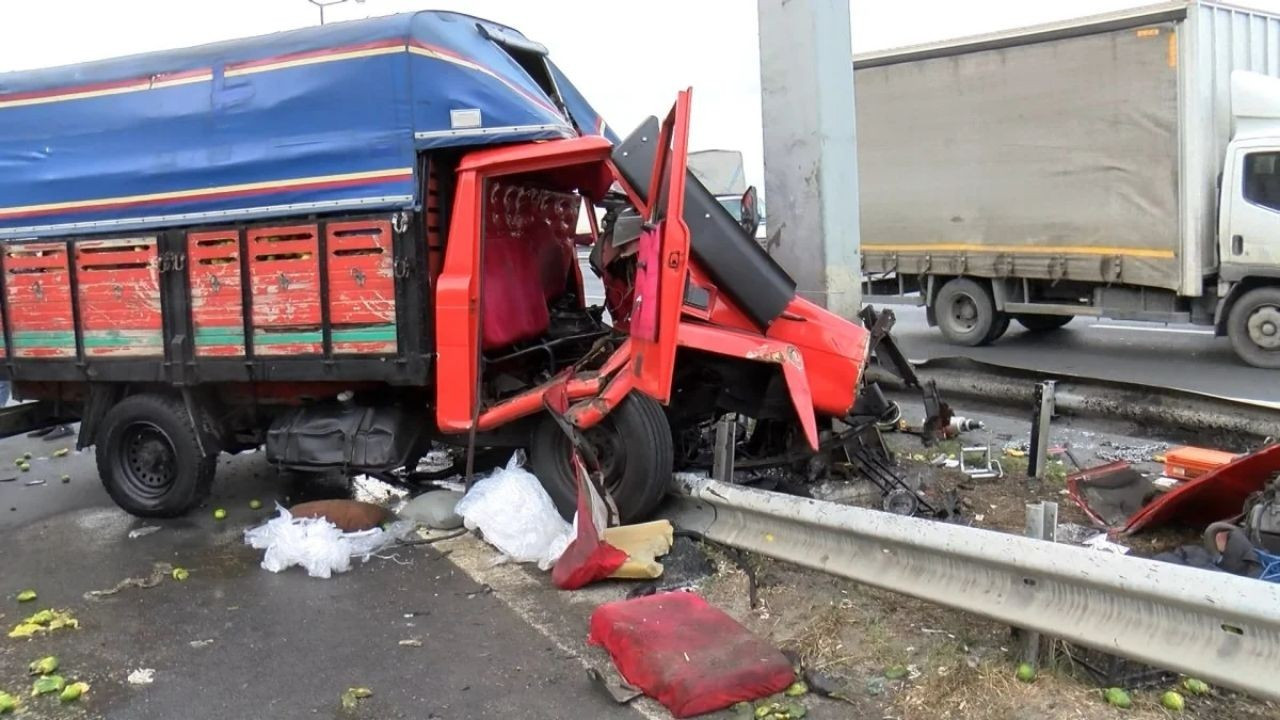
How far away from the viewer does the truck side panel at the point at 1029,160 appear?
405 inches

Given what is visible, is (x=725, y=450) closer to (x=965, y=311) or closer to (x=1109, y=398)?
(x=1109, y=398)

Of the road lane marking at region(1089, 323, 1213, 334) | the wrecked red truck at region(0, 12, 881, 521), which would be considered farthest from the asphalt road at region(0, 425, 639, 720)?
the road lane marking at region(1089, 323, 1213, 334)

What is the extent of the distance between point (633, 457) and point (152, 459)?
3228 millimetres

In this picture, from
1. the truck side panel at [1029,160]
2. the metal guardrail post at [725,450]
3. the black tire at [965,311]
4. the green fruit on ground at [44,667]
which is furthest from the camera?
the black tire at [965,311]

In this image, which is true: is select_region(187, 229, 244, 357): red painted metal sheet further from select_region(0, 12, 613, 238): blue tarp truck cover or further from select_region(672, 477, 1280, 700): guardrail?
select_region(672, 477, 1280, 700): guardrail

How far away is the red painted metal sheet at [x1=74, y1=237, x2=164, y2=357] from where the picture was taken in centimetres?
589

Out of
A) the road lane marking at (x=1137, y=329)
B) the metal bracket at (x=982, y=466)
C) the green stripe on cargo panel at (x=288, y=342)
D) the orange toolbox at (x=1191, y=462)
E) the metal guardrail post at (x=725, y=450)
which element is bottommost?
the metal bracket at (x=982, y=466)

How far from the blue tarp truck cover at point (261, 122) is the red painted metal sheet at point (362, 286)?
0.15 metres

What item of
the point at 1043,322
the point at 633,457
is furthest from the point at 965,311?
the point at 633,457

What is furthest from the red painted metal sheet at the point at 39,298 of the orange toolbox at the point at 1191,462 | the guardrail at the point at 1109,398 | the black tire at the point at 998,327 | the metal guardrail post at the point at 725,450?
the black tire at the point at 998,327

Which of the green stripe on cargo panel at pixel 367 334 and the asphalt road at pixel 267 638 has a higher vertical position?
the green stripe on cargo panel at pixel 367 334

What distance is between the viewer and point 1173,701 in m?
3.23

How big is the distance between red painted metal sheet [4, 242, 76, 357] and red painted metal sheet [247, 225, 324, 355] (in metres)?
1.36

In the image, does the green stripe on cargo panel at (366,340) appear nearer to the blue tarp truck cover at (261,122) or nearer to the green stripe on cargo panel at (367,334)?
the green stripe on cargo panel at (367,334)
